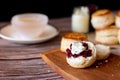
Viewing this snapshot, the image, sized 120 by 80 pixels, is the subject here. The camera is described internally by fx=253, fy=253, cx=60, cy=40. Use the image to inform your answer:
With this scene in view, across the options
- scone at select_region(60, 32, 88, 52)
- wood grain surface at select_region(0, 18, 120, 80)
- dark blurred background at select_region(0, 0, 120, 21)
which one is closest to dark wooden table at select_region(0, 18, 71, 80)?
wood grain surface at select_region(0, 18, 120, 80)

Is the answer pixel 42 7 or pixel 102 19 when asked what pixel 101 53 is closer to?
pixel 102 19

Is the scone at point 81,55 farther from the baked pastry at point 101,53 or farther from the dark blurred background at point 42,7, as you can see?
the dark blurred background at point 42,7

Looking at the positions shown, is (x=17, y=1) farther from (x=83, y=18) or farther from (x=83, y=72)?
(x=83, y=72)

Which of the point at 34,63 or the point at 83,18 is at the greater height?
the point at 83,18

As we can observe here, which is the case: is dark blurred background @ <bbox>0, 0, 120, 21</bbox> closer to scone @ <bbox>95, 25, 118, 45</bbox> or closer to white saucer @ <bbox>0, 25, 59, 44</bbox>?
white saucer @ <bbox>0, 25, 59, 44</bbox>

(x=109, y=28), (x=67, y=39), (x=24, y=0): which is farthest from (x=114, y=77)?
(x=24, y=0)

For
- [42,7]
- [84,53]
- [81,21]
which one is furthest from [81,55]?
[42,7]
